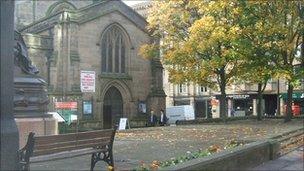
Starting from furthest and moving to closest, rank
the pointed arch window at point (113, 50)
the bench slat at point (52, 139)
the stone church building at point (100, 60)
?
the pointed arch window at point (113, 50) → the stone church building at point (100, 60) → the bench slat at point (52, 139)

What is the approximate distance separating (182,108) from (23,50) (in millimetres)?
39302

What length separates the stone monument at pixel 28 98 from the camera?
12117 millimetres

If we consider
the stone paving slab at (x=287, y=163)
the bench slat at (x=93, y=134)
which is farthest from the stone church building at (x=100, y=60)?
the bench slat at (x=93, y=134)

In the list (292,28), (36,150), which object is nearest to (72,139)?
(36,150)

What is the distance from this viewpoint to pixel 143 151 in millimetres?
13820

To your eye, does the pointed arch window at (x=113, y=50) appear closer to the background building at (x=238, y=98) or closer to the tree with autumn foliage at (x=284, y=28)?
the background building at (x=238, y=98)

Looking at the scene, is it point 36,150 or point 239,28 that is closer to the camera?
point 36,150

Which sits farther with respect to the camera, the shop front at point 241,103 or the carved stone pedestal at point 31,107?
the shop front at point 241,103

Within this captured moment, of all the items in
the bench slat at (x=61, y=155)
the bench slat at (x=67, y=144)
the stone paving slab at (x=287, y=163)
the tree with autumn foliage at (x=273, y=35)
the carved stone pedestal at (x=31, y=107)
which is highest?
the tree with autumn foliage at (x=273, y=35)

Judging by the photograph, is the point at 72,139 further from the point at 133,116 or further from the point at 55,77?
the point at 133,116

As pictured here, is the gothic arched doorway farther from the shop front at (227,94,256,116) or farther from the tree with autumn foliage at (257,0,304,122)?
the shop front at (227,94,256,116)

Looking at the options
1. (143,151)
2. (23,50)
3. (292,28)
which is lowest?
(143,151)

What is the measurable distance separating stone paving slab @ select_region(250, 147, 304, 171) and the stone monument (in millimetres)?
4990

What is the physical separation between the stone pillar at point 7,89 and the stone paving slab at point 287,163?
589cm
